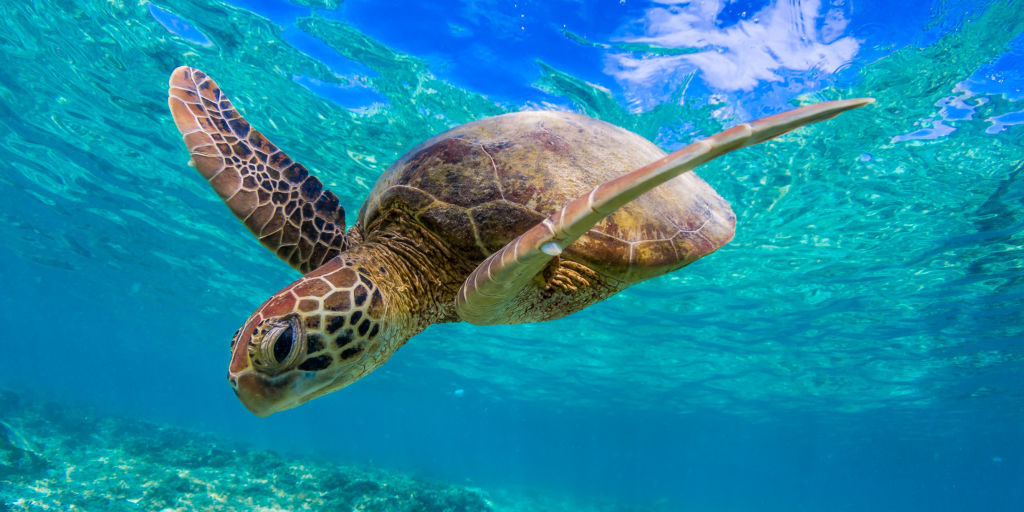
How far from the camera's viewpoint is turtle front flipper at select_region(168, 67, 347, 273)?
10.4 ft

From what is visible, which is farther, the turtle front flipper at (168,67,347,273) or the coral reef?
the coral reef

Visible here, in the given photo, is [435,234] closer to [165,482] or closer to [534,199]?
[534,199]

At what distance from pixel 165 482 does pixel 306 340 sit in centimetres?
1160

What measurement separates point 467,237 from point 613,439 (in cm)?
7566

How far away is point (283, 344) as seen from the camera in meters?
2.07

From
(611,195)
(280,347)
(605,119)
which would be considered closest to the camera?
(611,195)

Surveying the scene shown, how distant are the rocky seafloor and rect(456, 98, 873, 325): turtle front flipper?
10.2m

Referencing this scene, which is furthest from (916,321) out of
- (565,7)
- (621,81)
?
(565,7)

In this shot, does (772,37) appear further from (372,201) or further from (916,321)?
(916,321)

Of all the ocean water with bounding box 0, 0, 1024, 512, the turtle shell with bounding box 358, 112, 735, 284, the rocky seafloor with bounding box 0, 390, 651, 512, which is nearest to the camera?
the turtle shell with bounding box 358, 112, 735, 284

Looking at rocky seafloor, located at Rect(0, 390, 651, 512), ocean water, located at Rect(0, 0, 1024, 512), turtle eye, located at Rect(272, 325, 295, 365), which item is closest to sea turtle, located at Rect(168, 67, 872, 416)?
turtle eye, located at Rect(272, 325, 295, 365)

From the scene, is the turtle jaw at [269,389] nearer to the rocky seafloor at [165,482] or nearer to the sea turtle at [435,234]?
the sea turtle at [435,234]

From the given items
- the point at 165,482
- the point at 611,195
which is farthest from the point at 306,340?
the point at 165,482

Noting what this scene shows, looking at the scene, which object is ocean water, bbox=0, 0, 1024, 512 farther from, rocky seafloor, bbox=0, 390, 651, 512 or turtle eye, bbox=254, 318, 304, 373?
turtle eye, bbox=254, 318, 304, 373
